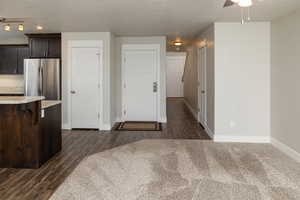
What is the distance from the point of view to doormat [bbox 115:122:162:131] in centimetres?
596

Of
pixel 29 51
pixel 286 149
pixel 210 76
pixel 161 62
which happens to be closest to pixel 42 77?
pixel 29 51

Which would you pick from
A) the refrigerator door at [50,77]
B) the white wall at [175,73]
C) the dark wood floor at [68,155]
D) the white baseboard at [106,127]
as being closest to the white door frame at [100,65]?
the white baseboard at [106,127]

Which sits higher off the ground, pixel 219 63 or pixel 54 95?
pixel 219 63

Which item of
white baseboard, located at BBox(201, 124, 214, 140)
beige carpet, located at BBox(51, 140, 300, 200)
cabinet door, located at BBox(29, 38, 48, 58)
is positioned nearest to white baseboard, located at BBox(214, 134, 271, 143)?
white baseboard, located at BBox(201, 124, 214, 140)

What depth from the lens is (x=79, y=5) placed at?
3668mm

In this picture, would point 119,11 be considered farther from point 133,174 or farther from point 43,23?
point 133,174

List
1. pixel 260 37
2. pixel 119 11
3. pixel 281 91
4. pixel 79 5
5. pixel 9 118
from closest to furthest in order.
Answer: pixel 9 118
pixel 79 5
pixel 119 11
pixel 281 91
pixel 260 37

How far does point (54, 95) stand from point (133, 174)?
11.7 ft

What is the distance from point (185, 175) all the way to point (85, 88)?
145 inches

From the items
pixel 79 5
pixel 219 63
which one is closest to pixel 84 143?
pixel 79 5

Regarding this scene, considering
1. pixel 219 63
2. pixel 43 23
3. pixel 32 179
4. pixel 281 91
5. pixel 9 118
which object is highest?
pixel 43 23

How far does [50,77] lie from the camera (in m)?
5.84

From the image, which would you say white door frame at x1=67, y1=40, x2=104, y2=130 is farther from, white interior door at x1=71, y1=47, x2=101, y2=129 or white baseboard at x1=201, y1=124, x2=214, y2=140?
white baseboard at x1=201, y1=124, x2=214, y2=140

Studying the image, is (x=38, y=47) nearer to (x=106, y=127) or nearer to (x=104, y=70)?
(x=104, y=70)
